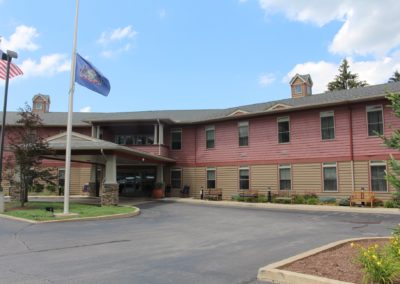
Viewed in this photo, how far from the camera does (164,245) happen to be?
976 cm

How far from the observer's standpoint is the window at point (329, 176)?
74.9ft

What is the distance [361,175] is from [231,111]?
36.1ft

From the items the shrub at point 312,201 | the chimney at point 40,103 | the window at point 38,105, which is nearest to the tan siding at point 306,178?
the shrub at point 312,201

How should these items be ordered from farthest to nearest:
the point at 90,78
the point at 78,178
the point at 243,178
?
the point at 78,178 → the point at 243,178 → the point at 90,78

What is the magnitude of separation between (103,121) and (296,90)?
16.3 metres

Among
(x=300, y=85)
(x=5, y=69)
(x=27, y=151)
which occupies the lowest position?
(x=27, y=151)

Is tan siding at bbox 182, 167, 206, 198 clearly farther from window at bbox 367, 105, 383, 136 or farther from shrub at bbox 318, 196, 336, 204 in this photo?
window at bbox 367, 105, 383, 136

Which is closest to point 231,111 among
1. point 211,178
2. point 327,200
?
point 211,178

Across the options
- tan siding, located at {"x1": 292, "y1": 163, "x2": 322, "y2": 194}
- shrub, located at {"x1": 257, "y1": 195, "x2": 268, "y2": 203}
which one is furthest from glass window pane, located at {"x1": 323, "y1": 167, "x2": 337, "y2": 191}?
shrub, located at {"x1": 257, "y1": 195, "x2": 268, "y2": 203}

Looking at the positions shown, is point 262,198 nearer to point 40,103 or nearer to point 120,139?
point 120,139

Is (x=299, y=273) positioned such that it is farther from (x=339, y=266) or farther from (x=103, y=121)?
(x=103, y=121)

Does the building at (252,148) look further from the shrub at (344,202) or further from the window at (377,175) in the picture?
the shrub at (344,202)

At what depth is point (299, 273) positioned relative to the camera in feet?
20.0

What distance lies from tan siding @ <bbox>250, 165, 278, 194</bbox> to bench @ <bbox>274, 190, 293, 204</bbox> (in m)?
0.53
